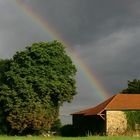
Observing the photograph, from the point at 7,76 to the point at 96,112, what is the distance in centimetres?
1300

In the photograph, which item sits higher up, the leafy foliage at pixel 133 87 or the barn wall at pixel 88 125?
the leafy foliage at pixel 133 87

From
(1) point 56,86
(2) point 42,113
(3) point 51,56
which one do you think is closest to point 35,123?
(2) point 42,113

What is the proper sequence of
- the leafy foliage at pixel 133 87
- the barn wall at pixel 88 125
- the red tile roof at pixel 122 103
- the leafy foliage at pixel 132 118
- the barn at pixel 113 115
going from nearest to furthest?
1. the leafy foliage at pixel 132 118
2. the barn at pixel 113 115
3. the red tile roof at pixel 122 103
4. the barn wall at pixel 88 125
5. the leafy foliage at pixel 133 87

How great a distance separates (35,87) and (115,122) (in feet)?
39.2

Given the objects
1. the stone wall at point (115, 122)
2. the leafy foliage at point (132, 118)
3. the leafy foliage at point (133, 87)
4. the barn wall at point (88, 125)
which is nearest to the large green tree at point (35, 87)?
the barn wall at point (88, 125)

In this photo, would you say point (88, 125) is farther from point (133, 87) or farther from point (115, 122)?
point (133, 87)

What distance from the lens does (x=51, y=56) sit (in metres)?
62.3

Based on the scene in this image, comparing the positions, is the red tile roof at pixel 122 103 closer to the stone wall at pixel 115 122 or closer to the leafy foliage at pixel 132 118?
the leafy foliage at pixel 132 118

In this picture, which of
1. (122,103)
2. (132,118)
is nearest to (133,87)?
(122,103)

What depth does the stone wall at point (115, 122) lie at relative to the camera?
55375 mm

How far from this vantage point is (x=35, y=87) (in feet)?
198

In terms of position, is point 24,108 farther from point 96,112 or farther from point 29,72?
point 96,112

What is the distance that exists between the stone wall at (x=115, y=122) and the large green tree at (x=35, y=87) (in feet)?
26.4

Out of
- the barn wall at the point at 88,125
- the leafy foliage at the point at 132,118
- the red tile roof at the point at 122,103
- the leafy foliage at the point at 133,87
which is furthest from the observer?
the leafy foliage at the point at 133,87
